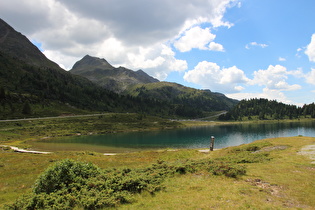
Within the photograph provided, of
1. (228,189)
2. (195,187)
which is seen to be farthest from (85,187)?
(228,189)

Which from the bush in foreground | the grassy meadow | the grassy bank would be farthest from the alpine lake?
the bush in foreground

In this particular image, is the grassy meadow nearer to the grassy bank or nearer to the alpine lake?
the grassy bank

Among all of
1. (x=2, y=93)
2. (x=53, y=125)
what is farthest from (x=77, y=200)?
(x=2, y=93)

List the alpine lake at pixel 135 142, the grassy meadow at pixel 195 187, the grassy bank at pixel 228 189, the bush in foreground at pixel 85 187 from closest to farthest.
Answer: the grassy bank at pixel 228 189 → the grassy meadow at pixel 195 187 → the bush in foreground at pixel 85 187 → the alpine lake at pixel 135 142

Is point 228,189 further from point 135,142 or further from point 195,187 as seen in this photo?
point 135,142

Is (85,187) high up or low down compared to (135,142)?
up

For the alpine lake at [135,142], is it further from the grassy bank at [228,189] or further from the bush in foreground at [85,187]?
the bush in foreground at [85,187]

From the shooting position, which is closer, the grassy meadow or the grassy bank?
the grassy bank

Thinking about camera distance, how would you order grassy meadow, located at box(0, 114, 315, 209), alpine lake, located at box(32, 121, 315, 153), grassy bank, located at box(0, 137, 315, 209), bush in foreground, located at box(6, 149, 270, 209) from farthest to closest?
alpine lake, located at box(32, 121, 315, 153) → bush in foreground, located at box(6, 149, 270, 209) → grassy meadow, located at box(0, 114, 315, 209) → grassy bank, located at box(0, 137, 315, 209)

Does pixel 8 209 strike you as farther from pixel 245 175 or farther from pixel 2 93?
pixel 2 93

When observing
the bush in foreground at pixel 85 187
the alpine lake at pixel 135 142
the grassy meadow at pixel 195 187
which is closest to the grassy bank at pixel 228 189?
the grassy meadow at pixel 195 187

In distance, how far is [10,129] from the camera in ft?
351

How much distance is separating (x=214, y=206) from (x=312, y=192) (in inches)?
360

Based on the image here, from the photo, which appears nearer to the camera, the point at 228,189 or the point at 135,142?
the point at 228,189
